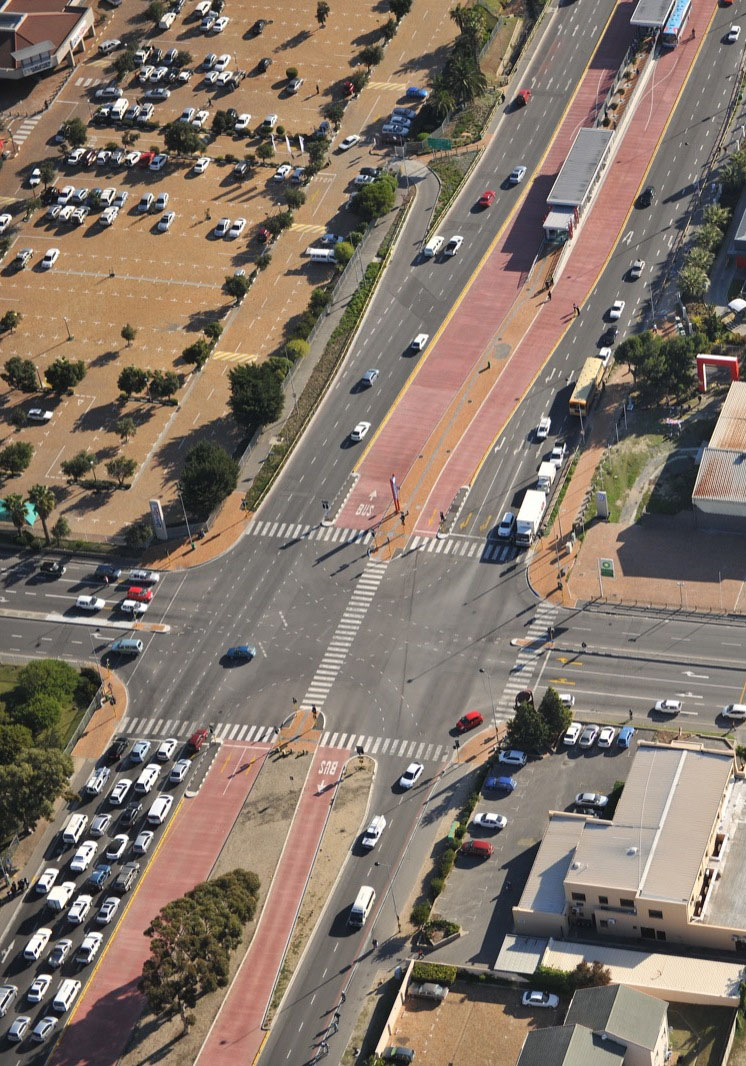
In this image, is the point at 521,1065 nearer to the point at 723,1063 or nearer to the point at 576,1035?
the point at 576,1035

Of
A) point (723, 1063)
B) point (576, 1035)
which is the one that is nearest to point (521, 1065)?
point (576, 1035)
